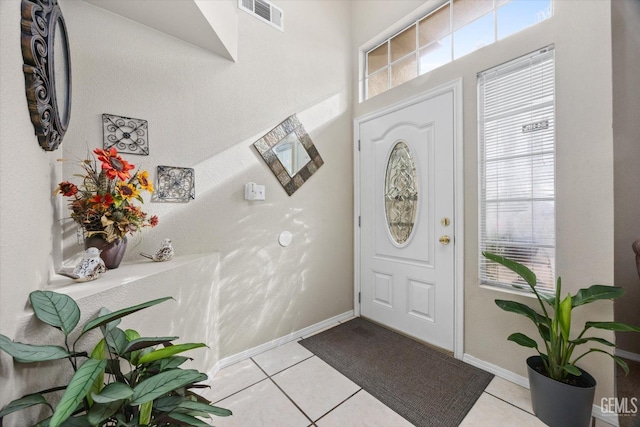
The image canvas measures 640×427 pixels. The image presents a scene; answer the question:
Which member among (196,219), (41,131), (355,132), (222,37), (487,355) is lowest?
(487,355)

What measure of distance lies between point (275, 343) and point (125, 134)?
189 cm

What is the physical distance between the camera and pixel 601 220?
1396 millimetres

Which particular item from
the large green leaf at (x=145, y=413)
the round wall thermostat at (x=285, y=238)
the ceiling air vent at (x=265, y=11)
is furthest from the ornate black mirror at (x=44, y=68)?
the round wall thermostat at (x=285, y=238)

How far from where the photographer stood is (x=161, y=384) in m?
0.75

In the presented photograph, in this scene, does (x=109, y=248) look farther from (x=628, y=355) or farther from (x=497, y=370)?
Answer: (x=628, y=355)

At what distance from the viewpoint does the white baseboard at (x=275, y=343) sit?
187 centimetres

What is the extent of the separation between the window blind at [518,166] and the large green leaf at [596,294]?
26 centimetres

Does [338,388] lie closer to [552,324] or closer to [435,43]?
[552,324]

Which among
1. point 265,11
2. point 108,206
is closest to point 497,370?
point 108,206

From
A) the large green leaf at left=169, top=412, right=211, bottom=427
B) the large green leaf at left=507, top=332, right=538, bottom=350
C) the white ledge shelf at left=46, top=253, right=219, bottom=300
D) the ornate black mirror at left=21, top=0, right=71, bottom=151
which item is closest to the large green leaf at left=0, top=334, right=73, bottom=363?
the white ledge shelf at left=46, top=253, right=219, bottom=300

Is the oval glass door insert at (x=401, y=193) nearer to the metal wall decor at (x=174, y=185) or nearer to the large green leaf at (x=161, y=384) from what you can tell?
the metal wall decor at (x=174, y=185)

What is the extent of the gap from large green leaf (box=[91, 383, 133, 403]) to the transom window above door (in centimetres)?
270

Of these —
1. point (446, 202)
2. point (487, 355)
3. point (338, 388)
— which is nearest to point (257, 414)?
point (338, 388)

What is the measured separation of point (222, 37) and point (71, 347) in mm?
1892
